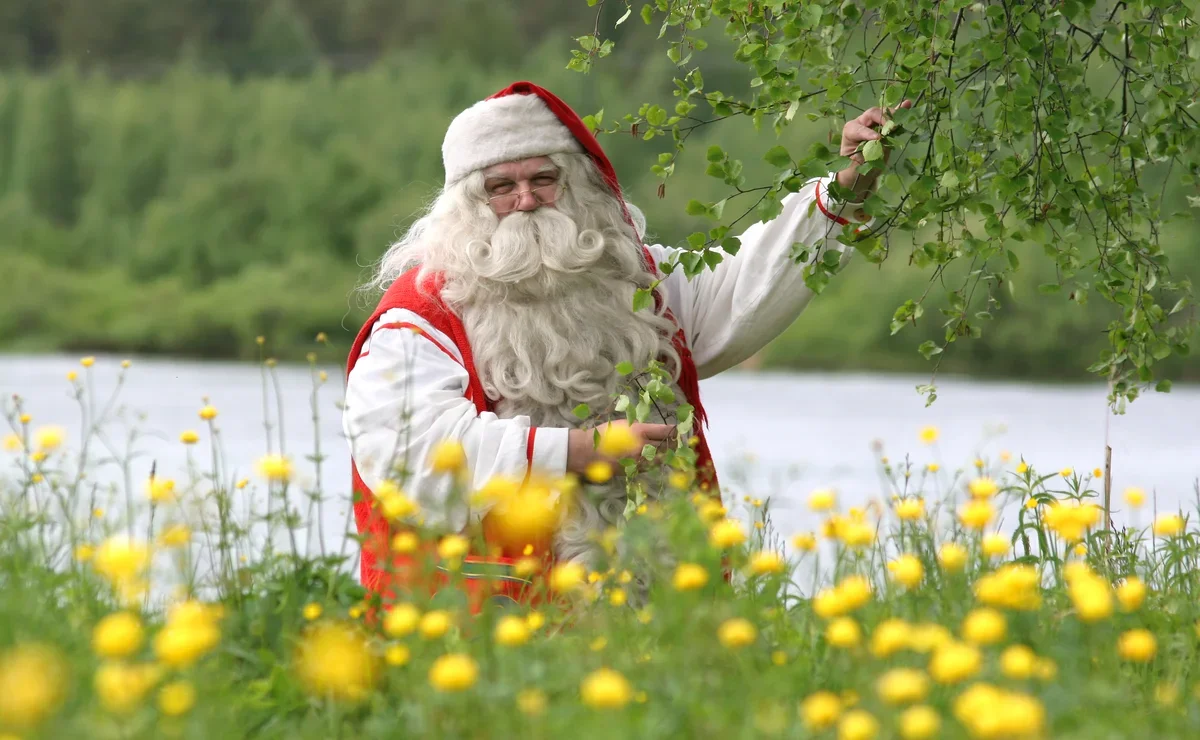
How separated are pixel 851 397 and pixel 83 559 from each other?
2527cm

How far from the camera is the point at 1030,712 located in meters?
1.22

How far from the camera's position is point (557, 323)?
3.90 meters

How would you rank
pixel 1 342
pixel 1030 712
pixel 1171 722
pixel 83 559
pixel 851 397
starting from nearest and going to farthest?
pixel 1030 712, pixel 1171 722, pixel 83 559, pixel 851 397, pixel 1 342

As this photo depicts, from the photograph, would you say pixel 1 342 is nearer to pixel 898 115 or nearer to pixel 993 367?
pixel 993 367

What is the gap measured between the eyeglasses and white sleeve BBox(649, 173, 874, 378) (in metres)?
0.44

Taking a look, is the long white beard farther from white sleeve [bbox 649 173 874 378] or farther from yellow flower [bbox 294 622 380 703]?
yellow flower [bbox 294 622 380 703]

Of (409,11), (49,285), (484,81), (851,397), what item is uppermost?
(409,11)

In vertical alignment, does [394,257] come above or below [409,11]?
below

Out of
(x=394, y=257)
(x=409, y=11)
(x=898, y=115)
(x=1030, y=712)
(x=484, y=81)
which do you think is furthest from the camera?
(x=409, y=11)

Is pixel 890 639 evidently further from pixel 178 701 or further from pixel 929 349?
pixel 929 349

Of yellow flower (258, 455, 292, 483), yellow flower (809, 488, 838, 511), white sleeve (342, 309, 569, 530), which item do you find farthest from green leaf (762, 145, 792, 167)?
yellow flower (258, 455, 292, 483)

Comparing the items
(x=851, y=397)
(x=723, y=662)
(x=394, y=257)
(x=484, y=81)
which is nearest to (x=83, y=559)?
(x=723, y=662)

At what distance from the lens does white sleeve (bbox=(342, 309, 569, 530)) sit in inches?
132

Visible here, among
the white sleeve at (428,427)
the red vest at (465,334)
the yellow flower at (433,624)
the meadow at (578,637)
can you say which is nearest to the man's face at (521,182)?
the red vest at (465,334)
